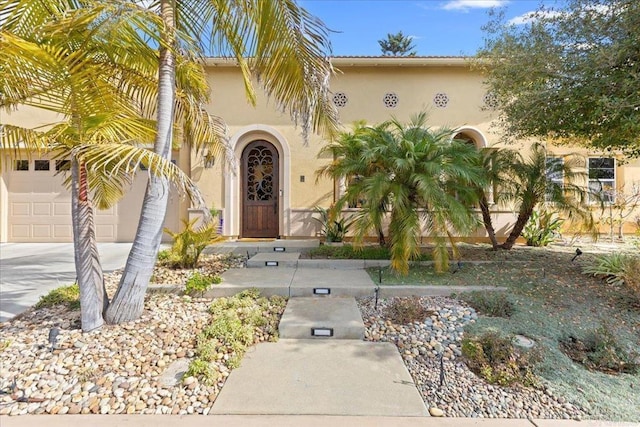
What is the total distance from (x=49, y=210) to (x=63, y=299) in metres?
7.15

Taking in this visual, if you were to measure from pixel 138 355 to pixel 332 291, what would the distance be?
9.09 ft

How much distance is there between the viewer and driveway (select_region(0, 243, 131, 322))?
5184 mm

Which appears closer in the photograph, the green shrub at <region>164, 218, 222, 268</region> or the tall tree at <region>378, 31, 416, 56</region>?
the green shrub at <region>164, 218, 222, 268</region>

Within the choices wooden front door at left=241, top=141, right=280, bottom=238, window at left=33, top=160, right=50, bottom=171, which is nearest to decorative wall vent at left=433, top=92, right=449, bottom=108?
wooden front door at left=241, top=141, right=280, bottom=238

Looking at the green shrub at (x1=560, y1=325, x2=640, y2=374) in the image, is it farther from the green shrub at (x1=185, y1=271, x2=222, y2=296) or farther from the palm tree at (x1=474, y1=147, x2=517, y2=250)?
the green shrub at (x1=185, y1=271, x2=222, y2=296)

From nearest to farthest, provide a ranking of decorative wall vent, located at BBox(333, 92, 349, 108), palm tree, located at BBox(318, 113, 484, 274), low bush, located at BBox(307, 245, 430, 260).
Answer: palm tree, located at BBox(318, 113, 484, 274)
low bush, located at BBox(307, 245, 430, 260)
decorative wall vent, located at BBox(333, 92, 349, 108)

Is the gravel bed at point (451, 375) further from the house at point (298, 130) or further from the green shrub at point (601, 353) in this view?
the house at point (298, 130)

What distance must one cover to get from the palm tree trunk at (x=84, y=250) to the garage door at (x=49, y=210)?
6465 millimetres

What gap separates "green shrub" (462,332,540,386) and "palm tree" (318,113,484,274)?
6.91ft

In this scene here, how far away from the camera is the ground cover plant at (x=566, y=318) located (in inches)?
118

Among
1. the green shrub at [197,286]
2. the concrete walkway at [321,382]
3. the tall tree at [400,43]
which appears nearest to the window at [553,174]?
the concrete walkway at [321,382]

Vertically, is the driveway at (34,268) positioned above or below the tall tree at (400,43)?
below

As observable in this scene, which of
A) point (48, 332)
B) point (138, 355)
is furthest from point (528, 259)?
point (48, 332)

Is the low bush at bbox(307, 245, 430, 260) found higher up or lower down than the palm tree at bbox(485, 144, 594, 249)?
lower down
